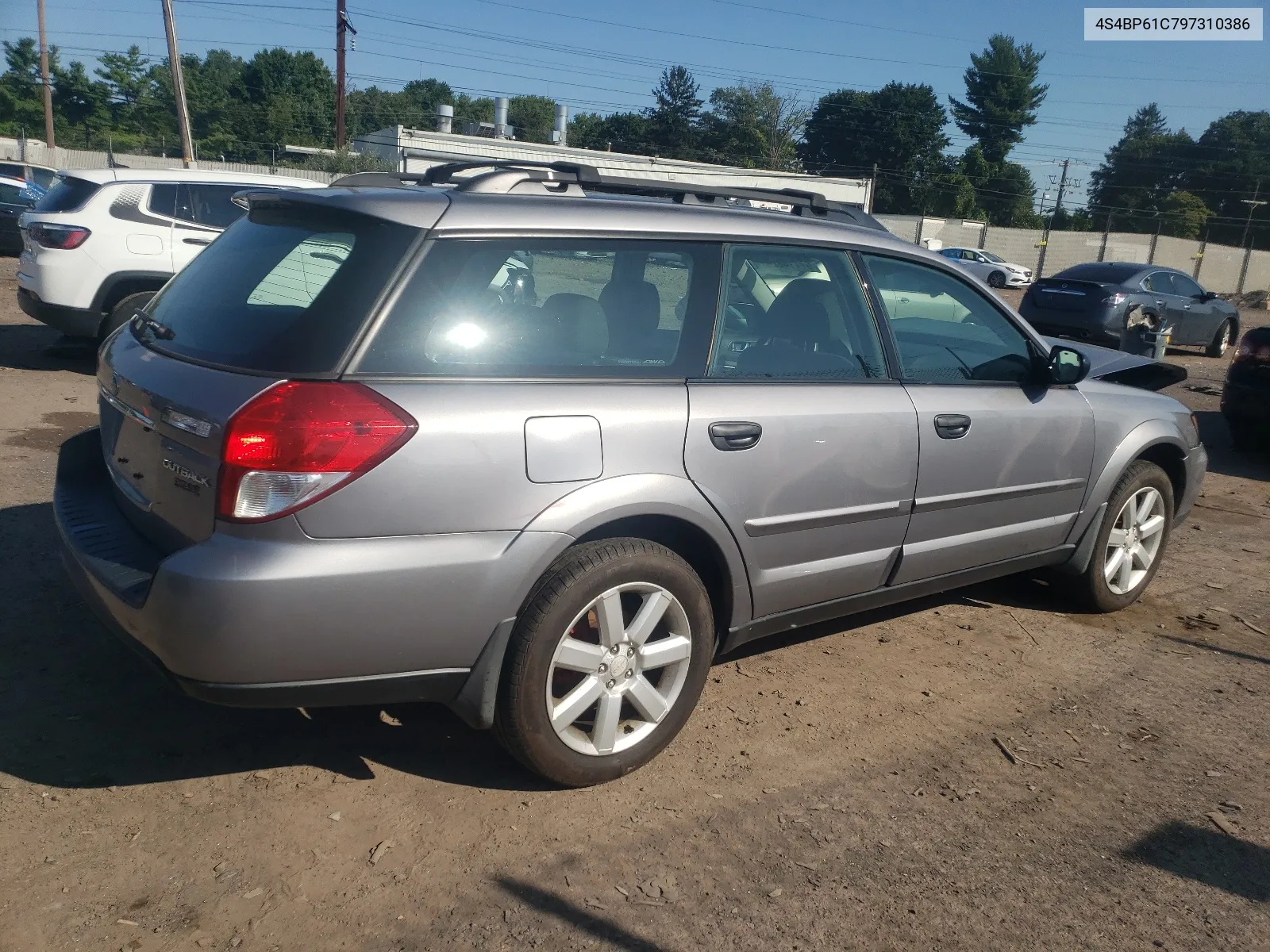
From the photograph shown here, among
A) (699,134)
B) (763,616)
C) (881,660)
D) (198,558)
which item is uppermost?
(699,134)

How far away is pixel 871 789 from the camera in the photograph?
3.46 m

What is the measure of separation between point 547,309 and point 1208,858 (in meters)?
2.56

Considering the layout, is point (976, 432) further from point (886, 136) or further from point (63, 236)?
point (886, 136)

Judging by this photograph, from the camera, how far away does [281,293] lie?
123 inches

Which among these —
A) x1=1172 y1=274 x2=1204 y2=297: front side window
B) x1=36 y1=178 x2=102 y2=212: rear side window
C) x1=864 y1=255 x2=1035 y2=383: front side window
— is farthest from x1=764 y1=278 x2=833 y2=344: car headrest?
x1=1172 y1=274 x2=1204 y2=297: front side window

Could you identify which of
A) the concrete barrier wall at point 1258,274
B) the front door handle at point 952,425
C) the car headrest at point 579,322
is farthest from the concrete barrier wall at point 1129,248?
the car headrest at point 579,322

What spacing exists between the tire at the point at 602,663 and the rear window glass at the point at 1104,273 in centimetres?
1490

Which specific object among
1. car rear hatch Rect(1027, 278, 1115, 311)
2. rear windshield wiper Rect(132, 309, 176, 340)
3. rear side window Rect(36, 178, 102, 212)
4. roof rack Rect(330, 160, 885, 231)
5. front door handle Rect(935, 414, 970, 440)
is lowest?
car rear hatch Rect(1027, 278, 1115, 311)

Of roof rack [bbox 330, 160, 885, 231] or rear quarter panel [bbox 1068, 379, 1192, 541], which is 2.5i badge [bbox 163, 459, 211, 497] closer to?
roof rack [bbox 330, 160, 885, 231]

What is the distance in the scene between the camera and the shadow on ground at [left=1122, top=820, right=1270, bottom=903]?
306 centimetres

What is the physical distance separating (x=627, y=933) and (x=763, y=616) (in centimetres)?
133

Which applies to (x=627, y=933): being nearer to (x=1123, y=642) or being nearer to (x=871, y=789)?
(x=871, y=789)

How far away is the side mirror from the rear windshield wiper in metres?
3.42

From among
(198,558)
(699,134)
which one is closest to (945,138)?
(699,134)
